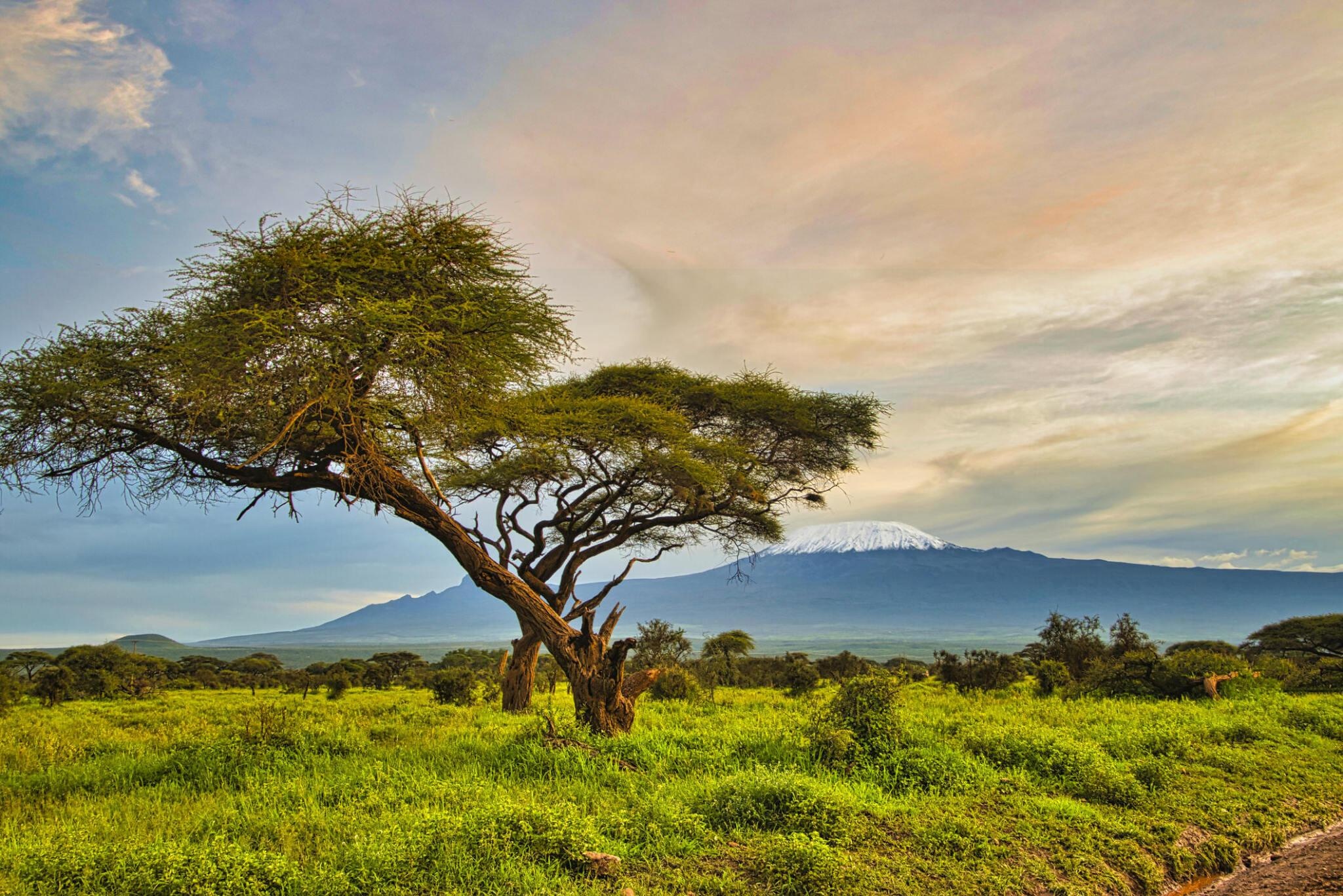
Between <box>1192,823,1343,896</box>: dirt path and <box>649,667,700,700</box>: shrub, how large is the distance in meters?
14.0

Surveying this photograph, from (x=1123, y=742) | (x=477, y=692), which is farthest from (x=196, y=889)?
(x=477, y=692)

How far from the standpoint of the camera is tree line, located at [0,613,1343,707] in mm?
18812

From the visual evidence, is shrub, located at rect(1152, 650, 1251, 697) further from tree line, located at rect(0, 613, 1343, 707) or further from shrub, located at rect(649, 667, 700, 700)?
shrub, located at rect(649, 667, 700, 700)

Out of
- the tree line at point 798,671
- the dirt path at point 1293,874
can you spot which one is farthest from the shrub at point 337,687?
the dirt path at point 1293,874

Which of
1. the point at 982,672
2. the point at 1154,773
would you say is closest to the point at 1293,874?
the point at 1154,773

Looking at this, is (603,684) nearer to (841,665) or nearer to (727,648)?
(727,648)

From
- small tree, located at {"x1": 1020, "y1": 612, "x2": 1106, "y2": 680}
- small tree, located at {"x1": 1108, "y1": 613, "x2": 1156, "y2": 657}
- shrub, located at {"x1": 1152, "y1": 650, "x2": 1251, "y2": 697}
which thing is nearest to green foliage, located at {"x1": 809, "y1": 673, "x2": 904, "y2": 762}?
shrub, located at {"x1": 1152, "y1": 650, "x2": 1251, "y2": 697}

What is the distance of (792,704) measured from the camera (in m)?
17.3

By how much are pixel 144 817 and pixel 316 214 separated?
741 centimetres

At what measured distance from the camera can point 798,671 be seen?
25.4 meters

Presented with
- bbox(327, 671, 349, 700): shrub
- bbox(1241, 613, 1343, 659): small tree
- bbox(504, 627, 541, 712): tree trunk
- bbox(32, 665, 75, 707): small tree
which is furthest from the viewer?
bbox(1241, 613, 1343, 659): small tree

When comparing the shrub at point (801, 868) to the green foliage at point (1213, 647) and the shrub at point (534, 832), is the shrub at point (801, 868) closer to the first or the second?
the shrub at point (534, 832)

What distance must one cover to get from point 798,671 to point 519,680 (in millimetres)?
11993

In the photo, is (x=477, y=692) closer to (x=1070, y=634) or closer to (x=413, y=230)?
(x=413, y=230)
